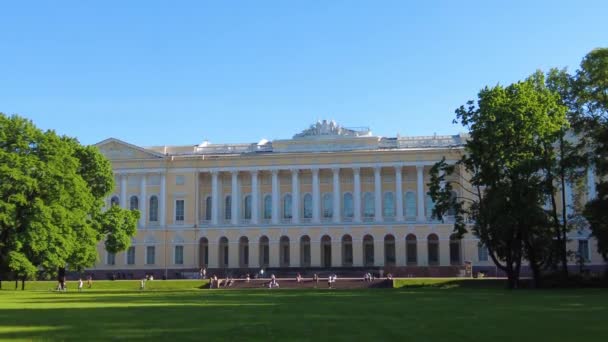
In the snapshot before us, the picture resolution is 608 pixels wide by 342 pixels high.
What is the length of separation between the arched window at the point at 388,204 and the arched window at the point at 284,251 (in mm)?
11595

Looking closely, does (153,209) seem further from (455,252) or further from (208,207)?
(455,252)

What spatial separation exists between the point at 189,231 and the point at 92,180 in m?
27.8

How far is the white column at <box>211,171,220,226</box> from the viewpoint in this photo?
8119cm

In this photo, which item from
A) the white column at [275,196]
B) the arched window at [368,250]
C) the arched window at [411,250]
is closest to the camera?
the arched window at [411,250]

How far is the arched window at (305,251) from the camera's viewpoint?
7956cm

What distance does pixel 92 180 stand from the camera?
53594mm

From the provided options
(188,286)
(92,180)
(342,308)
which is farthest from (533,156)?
(92,180)

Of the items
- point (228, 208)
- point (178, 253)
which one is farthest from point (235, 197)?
point (178, 253)

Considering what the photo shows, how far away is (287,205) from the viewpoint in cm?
8162

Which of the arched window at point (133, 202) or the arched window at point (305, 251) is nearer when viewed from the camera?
the arched window at point (305, 251)

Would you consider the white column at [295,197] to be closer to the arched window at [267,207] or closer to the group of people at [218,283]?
the arched window at [267,207]

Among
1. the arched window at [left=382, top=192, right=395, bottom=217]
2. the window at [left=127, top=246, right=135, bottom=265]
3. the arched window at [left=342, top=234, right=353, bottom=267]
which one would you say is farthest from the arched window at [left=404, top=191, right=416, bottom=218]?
the window at [left=127, top=246, right=135, bottom=265]

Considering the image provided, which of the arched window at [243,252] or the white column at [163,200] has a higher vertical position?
the white column at [163,200]

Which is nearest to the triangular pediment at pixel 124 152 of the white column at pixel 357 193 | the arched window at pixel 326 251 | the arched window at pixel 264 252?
the arched window at pixel 264 252
